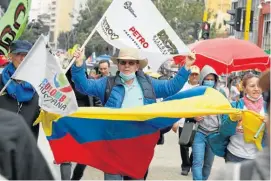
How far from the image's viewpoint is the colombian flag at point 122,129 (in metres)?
6.37

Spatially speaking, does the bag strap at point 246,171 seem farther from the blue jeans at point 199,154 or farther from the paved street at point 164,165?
the blue jeans at point 199,154

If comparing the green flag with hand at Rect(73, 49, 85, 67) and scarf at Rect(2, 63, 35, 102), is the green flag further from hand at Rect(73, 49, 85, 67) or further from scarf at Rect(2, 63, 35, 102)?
hand at Rect(73, 49, 85, 67)

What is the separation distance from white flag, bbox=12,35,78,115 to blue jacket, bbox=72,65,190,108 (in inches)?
14.3

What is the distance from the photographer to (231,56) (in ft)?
44.8

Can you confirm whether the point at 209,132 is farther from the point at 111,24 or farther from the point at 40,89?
the point at 40,89

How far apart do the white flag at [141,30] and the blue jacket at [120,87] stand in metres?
0.88

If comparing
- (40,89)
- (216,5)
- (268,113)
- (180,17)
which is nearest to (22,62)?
(40,89)

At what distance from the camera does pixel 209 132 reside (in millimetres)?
8117

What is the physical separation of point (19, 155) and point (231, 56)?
39.1ft

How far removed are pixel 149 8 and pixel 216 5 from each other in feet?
332

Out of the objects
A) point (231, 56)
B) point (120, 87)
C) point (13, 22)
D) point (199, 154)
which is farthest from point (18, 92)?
point (231, 56)

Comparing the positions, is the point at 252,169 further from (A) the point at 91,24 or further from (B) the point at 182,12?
(A) the point at 91,24

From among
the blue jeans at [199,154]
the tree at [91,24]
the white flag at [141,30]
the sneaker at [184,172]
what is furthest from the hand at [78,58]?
the tree at [91,24]

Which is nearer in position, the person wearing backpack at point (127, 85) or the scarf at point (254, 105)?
the person wearing backpack at point (127, 85)
